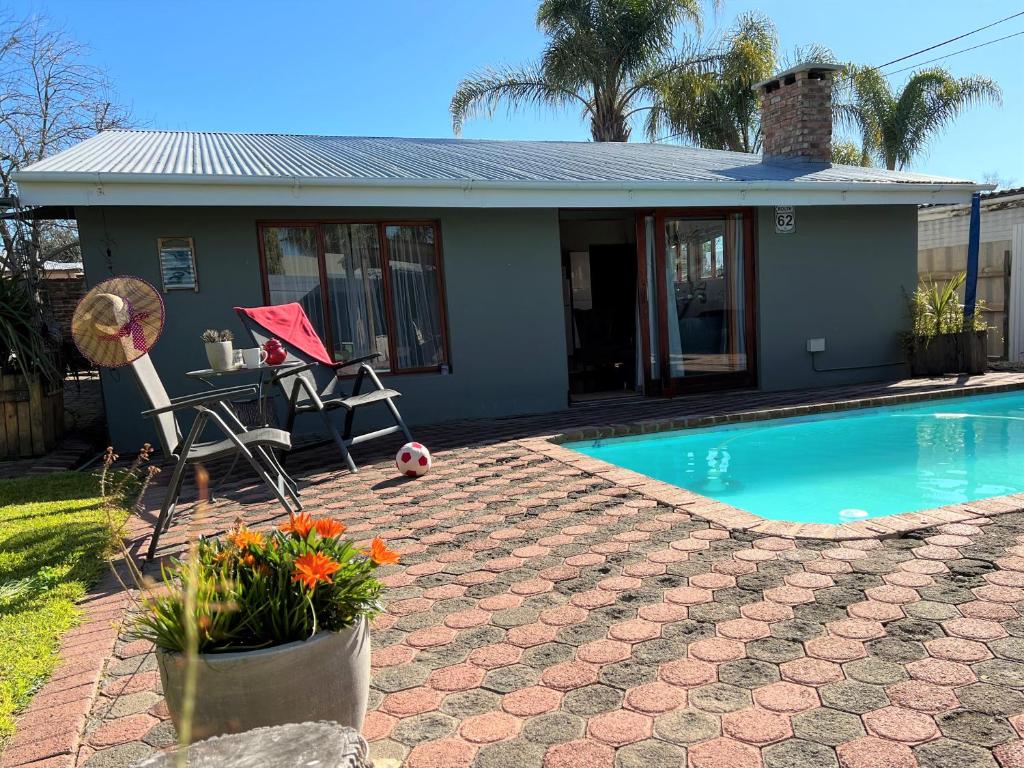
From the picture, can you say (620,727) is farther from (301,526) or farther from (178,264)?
(178,264)

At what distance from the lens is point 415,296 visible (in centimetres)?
734

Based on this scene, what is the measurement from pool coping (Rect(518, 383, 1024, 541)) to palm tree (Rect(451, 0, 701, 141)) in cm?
1026

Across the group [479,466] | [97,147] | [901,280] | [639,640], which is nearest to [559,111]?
[901,280]

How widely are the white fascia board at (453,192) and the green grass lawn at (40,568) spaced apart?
2271mm

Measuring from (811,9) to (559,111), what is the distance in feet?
21.5

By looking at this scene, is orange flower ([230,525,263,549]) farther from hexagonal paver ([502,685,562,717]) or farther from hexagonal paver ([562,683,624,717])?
hexagonal paver ([562,683,624,717])

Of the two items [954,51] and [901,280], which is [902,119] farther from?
[901,280]

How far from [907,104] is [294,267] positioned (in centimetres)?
1810

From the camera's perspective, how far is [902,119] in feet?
60.8

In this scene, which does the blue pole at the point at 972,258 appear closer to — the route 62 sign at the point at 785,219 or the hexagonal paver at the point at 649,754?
the route 62 sign at the point at 785,219

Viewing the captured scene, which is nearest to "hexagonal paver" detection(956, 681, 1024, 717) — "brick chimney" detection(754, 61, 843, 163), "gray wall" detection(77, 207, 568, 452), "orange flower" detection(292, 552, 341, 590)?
"orange flower" detection(292, 552, 341, 590)

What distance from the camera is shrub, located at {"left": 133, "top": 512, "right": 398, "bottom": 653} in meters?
1.65

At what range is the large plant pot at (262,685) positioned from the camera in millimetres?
1626

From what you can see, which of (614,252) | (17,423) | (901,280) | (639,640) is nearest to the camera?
(639,640)
